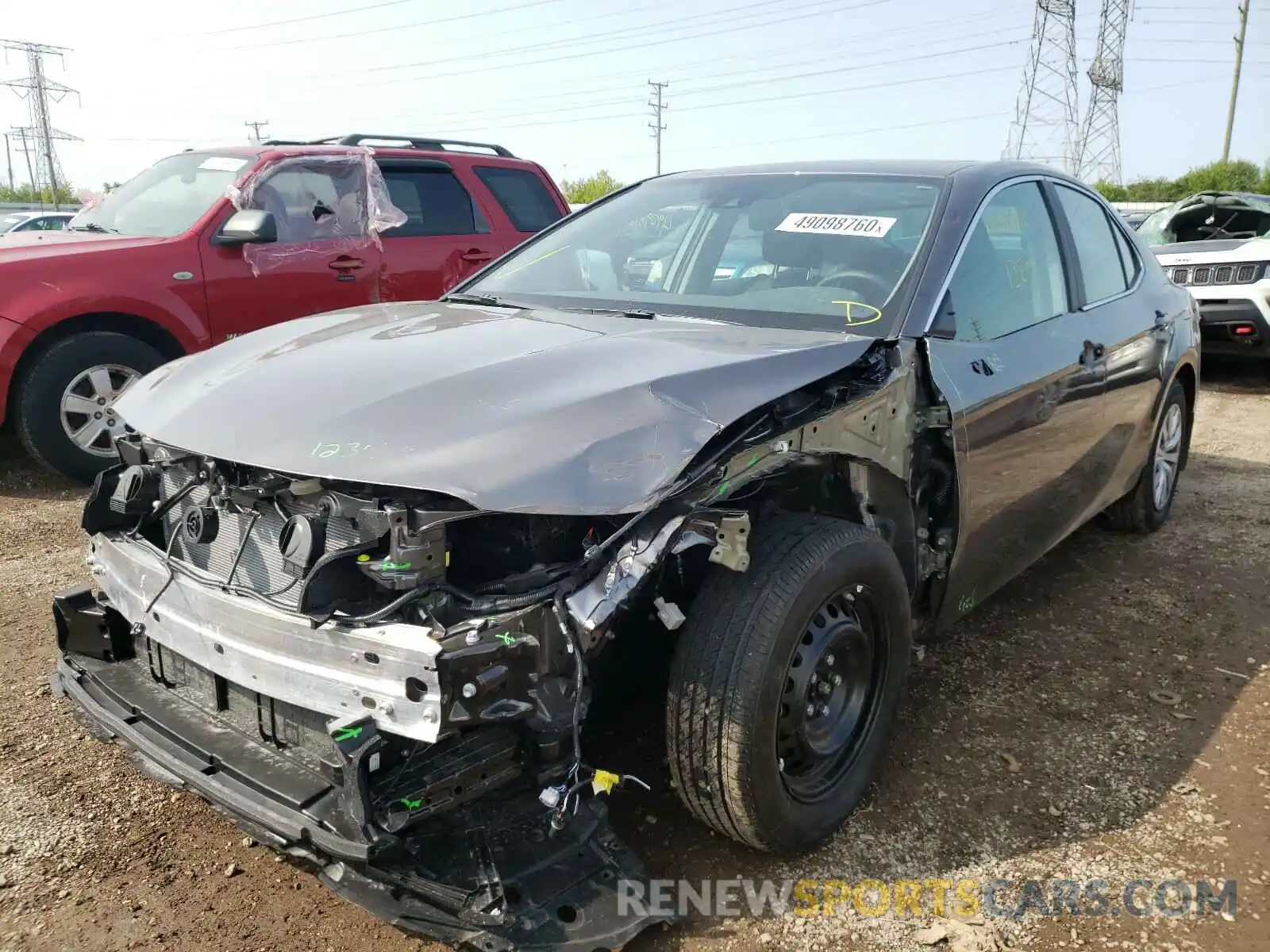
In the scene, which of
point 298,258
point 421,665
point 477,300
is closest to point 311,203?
point 298,258

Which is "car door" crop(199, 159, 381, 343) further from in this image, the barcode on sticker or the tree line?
the tree line

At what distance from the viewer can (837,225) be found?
3.21 meters

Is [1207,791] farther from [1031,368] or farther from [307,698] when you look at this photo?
[307,698]

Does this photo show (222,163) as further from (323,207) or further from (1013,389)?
(1013,389)

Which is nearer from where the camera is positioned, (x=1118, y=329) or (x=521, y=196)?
(x=1118, y=329)

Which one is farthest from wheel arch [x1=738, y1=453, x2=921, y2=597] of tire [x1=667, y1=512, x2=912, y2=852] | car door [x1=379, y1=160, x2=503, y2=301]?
car door [x1=379, y1=160, x2=503, y2=301]

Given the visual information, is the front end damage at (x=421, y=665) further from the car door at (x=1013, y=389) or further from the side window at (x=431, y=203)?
the side window at (x=431, y=203)

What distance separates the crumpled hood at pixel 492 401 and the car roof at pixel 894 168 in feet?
3.16

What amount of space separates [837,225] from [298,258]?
429cm

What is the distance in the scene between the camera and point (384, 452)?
206 centimetres

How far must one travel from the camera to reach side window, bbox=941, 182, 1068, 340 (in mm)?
3067

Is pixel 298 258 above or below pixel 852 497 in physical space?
above

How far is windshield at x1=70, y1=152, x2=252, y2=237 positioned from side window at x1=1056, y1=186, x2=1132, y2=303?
5.03 metres

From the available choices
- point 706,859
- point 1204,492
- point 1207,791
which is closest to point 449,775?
point 706,859
